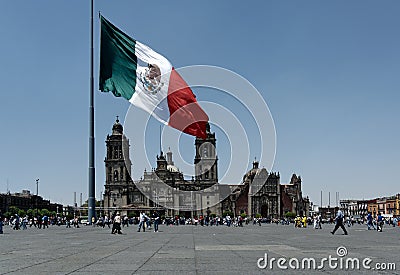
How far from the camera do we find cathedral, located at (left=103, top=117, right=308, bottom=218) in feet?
511

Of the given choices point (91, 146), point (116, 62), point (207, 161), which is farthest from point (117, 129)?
point (116, 62)

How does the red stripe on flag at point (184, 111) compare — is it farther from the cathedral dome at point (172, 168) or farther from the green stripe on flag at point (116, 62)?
the cathedral dome at point (172, 168)

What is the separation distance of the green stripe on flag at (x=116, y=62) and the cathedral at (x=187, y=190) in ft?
394

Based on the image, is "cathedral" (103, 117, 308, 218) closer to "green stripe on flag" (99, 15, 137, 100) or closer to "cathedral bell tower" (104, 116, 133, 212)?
"cathedral bell tower" (104, 116, 133, 212)

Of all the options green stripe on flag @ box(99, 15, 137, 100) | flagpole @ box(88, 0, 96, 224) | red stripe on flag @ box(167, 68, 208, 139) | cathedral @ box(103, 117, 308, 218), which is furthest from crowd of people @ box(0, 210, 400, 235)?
cathedral @ box(103, 117, 308, 218)

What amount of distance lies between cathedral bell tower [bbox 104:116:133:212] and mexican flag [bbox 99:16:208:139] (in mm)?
122017

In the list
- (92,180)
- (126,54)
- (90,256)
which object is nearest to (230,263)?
(90,256)

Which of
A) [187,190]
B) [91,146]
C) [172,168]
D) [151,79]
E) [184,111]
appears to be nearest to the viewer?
[184,111]

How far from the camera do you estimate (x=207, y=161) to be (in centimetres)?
15612

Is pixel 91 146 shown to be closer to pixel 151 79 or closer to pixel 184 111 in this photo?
pixel 151 79

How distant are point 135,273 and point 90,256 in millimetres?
4730

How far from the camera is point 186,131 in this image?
89.4 feet

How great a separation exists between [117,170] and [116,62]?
421 ft

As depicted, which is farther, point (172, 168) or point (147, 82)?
point (172, 168)
